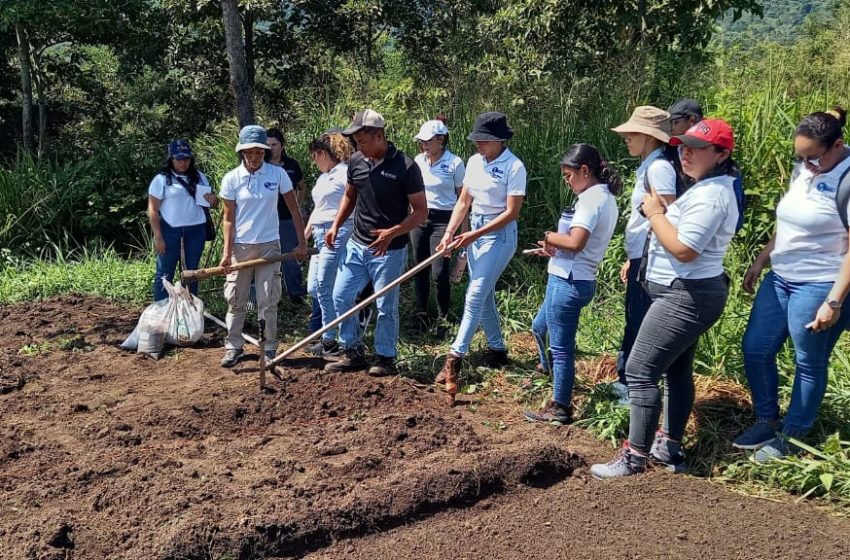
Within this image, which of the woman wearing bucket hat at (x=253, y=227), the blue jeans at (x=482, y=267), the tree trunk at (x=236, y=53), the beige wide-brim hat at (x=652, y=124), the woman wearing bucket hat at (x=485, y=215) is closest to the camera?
the beige wide-brim hat at (x=652, y=124)

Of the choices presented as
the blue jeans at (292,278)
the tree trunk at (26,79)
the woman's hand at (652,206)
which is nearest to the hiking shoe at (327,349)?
the blue jeans at (292,278)

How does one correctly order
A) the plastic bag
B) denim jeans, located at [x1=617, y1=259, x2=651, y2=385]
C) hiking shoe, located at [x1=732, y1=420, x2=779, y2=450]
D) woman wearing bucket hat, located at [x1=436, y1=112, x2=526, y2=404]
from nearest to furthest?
hiking shoe, located at [x1=732, y1=420, x2=779, y2=450] → denim jeans, located at [x1=617, y1=259, x2=651, y2=385] → woman wearing bucket hat, located at [x1=436, y1=112, x2=526, y2=404] → the plastic bag

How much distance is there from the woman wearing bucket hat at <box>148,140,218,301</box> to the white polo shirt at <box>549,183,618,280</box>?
323 cm

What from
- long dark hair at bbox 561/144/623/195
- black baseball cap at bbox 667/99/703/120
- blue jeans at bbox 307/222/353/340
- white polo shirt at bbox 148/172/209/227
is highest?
black baseball cap at bbox 667/99/703/120

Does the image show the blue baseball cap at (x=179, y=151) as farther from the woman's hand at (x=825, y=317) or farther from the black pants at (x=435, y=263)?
the woman's hand at (x=825, y=317)

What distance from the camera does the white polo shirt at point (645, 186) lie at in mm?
3730

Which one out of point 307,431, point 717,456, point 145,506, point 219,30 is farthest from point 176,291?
point 219,30

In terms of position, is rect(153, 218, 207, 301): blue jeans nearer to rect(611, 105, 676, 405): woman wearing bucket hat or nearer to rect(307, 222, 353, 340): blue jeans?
rect(307, 222, 353, 340): blue jeans

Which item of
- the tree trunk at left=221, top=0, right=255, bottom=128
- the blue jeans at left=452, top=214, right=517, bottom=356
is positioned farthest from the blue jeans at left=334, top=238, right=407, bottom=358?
the tree trunk at left=221, top=0, right=255, bottom=128

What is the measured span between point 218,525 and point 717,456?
8.37ft

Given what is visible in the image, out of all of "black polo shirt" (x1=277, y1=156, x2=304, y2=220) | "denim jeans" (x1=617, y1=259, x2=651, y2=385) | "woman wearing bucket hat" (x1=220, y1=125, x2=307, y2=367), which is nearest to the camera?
"denim jeans" (x1=617, y1=259, x2=651, y2=385)

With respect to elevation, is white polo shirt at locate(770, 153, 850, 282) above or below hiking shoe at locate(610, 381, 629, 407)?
above

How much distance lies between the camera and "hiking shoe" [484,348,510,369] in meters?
5.31

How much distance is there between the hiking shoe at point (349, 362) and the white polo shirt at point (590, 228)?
1.76m
